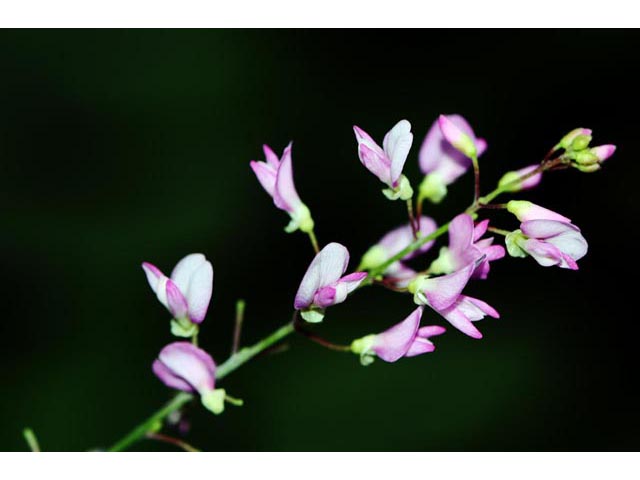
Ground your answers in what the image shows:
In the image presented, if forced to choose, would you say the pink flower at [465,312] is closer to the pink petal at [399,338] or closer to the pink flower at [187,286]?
the pink petal at [399,338]

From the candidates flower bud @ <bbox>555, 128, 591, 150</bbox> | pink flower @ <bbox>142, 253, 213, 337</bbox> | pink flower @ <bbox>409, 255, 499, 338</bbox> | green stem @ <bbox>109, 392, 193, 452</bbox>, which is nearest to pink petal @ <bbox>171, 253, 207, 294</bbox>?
pink flower @ <bbox>142, 253, 213, 337</bbox>

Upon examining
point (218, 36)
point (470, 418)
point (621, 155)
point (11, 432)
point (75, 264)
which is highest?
point (218, 36)

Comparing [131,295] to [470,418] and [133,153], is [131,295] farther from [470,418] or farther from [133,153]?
[470,418]

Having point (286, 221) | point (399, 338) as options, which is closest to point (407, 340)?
point (399, 338)

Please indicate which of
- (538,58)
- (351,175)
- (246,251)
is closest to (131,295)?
(246,251)

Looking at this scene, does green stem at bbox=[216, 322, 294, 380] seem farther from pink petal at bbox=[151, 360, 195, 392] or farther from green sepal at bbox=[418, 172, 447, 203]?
green sepal at bbox=[418, 172, 447, 203]

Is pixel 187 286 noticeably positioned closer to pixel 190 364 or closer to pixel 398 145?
pixel 190 364
